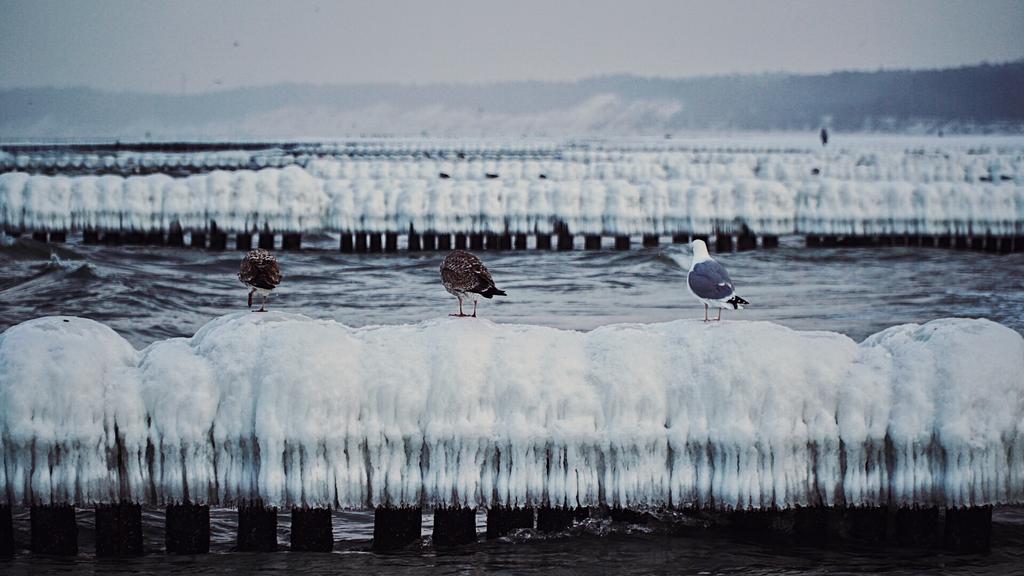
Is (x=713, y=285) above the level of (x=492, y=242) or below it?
below

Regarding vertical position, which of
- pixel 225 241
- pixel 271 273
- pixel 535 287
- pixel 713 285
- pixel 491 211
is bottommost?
pixel 535 287

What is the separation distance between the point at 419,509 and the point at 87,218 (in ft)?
61.8

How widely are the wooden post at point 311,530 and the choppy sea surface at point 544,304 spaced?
2.9 inches

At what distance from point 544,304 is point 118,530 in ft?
39.2

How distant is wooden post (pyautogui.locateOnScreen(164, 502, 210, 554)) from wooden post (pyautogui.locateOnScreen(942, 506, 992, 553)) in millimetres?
4412

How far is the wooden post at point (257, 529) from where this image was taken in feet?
23.5

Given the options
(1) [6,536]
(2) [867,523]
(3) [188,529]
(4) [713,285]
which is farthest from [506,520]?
(1) [6,536]

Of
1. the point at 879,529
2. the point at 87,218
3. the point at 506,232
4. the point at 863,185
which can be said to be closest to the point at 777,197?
the point at 863,185

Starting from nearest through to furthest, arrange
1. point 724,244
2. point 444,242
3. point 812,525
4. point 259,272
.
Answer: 1. point 812,525
2. point 259,272
3. point 444,242
4. point 724,244

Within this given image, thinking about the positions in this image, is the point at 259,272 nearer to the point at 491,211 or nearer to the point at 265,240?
the point at 491,211

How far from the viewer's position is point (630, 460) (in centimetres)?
696

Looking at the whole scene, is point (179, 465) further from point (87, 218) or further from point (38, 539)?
point (87, 218)

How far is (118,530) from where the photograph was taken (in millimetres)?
7109

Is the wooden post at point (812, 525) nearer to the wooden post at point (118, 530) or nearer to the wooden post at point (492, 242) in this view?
the wooden post at point (118, 530)
